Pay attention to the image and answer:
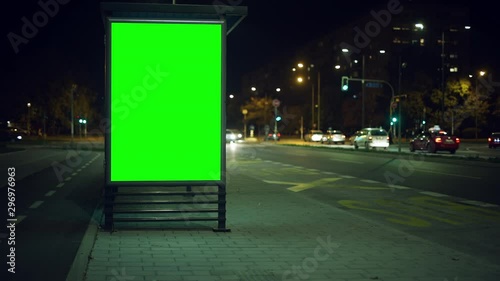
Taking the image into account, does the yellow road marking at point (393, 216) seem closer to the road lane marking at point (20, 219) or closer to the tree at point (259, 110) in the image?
the road lane marking at point (20, 219)

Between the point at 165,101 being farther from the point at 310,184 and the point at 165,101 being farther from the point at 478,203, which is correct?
the point at 310,184

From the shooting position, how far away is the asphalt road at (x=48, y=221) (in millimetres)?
7309

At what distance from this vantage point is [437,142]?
40469 mm

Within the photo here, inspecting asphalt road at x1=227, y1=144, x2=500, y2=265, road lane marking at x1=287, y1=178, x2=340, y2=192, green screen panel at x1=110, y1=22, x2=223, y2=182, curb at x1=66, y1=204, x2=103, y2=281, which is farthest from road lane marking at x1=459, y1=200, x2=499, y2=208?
curb at x1=66, y1=204, x2=103, y2=281

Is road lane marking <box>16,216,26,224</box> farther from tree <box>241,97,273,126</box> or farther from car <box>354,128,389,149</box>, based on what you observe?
tree <box>241,97,273,126</box>

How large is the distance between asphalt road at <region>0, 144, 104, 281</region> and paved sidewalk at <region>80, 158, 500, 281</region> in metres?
0.54

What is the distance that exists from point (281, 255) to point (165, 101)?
3.14m

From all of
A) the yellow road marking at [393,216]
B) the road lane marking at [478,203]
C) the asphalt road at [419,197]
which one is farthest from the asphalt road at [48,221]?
the road lane marking at [478,203]

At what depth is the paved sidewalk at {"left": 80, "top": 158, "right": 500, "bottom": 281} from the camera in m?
6.58

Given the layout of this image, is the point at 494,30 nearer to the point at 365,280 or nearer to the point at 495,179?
the point at 495,179

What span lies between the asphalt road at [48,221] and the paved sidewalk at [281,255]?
1.79 feet

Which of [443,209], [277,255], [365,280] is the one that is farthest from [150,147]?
[443,209]

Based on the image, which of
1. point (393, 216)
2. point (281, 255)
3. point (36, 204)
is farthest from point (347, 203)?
point (36, 204)

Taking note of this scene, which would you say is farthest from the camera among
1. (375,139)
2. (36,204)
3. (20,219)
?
(375,139)
